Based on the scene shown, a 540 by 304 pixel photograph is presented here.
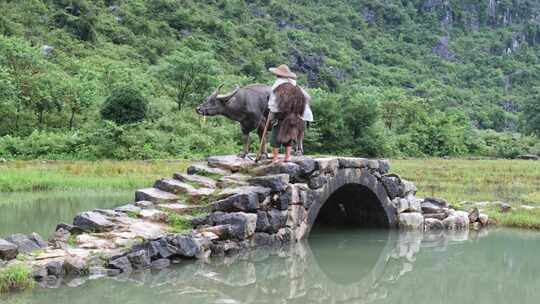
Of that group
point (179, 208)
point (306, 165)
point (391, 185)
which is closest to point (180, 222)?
point (179, 208)

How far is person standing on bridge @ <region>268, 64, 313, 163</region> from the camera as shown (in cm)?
1017

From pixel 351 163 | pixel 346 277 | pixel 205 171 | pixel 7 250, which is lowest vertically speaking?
pixel 346 277

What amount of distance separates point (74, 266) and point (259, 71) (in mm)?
42668

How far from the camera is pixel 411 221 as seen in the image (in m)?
12.2

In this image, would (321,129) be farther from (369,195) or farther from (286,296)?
(286,296)

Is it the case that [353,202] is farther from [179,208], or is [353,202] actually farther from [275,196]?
[179,208]

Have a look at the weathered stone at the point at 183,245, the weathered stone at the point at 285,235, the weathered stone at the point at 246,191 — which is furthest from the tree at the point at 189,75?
the weathered stone at the point at 183,245

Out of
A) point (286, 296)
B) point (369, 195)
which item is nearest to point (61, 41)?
point (369, 195)

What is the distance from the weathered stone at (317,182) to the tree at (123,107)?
14.4 m

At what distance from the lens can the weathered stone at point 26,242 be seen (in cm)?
737

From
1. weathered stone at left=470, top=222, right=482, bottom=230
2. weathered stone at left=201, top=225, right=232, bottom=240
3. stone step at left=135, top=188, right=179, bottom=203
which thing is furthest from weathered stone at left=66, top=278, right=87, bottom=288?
weathered stone at left=470, top=222, right=482, bottom=230

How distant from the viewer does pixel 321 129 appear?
3112 centimetres

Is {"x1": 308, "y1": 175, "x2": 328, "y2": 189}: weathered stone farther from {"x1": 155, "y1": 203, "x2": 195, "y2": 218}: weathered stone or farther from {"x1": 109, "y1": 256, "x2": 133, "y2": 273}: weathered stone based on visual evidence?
{"x1": 109, "y1": 256, "x2": 133, "y2": 273}: weathered stone

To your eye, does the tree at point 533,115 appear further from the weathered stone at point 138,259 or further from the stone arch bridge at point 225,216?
the weathered stone at point 138,259
